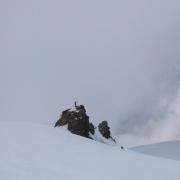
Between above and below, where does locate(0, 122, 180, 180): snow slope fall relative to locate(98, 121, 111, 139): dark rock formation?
below

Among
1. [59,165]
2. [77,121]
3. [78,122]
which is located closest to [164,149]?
[78,122]

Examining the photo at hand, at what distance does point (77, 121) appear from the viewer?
46.0 meters

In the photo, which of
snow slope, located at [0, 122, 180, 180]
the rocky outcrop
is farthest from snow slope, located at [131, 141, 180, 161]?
snow slope, located at [0, 122, 180, 180]

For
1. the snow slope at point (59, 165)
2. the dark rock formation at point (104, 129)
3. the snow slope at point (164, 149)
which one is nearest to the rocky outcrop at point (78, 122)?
the dark rock formation at point (104, 129)

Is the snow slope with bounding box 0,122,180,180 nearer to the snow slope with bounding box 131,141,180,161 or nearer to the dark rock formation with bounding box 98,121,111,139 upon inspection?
the dark rock formation with bounding box 98,121,111,139

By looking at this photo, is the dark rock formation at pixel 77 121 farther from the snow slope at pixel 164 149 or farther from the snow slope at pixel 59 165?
the snow slope at pixel 59 165

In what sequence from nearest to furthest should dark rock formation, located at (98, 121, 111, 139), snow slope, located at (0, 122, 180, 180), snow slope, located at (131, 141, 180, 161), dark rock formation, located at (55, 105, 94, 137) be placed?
snow slope, located at (0, 122, 180, 180) → dark rock formation, located at (55, 105, 94, 137) → dark rock formation, located at (98, 121, 111, 139) → snow slope, located at (131, 141, 180, 161)

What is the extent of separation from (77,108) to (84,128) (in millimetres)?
4412

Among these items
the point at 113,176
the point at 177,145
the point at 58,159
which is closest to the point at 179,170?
the point at 113,176

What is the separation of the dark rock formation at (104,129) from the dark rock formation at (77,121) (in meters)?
5.74

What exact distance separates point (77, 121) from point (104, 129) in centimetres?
1175

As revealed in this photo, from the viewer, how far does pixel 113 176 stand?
14.8 meters

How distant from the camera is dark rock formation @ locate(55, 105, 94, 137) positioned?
45.5m

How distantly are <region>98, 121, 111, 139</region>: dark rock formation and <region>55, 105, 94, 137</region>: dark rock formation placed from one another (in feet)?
18.8
